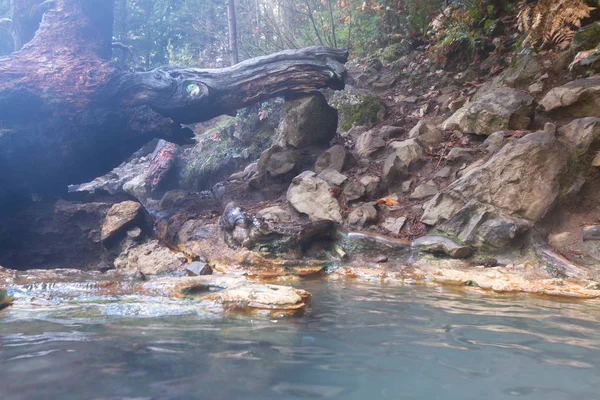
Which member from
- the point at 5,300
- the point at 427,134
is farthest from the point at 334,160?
the point at 5,300

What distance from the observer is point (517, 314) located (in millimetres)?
3322

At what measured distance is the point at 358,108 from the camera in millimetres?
9867

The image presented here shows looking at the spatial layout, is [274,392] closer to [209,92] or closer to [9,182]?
[209,92]

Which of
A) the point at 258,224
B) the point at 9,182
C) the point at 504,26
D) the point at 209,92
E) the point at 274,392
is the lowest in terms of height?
the point at 274,392

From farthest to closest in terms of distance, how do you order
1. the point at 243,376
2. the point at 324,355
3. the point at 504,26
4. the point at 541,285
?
1. the point at 504,26
2. the point at 541,285
3. the point at 324,355
4. the point at 243,376

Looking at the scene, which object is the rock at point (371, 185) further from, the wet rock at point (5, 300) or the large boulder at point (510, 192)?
the wet rock at point (5, 300)

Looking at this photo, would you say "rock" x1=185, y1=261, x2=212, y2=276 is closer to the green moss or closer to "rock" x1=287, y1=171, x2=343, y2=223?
"rock" x1=287, y1=171, x2=343, y2=223

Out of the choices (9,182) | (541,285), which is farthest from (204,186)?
(541,285)

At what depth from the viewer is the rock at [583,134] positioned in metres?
5.47

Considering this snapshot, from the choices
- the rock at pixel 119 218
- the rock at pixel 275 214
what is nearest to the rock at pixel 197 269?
the rock at pixel 275 214

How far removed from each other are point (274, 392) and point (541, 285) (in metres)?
3.75

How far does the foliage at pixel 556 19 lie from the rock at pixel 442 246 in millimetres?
3824

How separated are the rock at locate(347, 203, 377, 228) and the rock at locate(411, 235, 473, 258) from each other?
982 mm

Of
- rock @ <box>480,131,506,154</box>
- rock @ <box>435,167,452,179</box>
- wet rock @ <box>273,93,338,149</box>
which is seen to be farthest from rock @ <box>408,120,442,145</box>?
wet rock @ <box>273,93,338,149</box>
